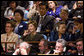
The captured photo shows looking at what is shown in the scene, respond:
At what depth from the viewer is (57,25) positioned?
924cm

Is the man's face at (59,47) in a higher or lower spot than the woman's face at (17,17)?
lower

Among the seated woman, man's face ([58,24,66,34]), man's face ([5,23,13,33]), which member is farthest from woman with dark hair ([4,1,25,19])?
man's face ([58,24,66,34])

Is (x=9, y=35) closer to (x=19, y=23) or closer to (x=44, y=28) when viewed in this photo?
(x=19, y=23)

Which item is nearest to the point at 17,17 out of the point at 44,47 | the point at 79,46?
the point at 44,47

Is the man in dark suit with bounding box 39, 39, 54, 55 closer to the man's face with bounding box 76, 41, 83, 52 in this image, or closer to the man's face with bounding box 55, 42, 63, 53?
the man's face with bounding box 55, 42, 63, 53

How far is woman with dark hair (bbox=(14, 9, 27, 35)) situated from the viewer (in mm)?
9669

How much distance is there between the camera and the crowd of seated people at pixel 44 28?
845 cm

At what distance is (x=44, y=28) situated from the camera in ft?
31.3

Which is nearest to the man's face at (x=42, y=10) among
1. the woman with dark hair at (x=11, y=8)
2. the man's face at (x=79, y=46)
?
the woman with dark hair at (x=11, y=8)

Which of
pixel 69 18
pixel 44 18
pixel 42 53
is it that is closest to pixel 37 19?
pixel 44 18

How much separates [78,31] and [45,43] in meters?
0.95

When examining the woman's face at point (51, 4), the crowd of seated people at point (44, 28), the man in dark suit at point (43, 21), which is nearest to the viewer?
the crowd of seated people at point (44, 28)

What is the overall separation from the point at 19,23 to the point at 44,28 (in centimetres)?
68

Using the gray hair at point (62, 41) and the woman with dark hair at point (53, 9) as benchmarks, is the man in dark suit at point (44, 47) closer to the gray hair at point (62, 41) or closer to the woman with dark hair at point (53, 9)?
the gray hair at point (62, 41)
